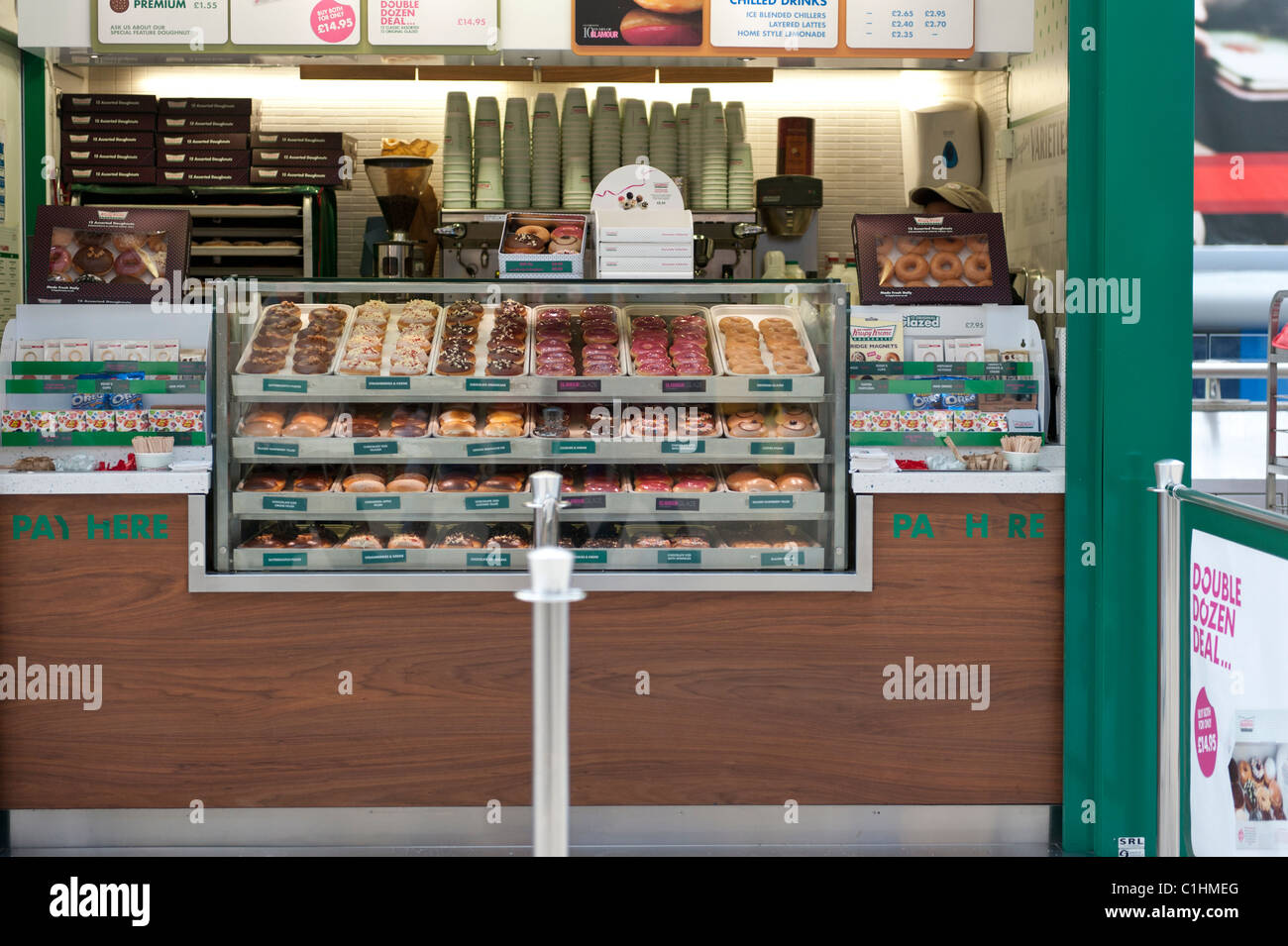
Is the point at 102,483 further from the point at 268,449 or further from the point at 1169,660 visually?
the point at 1169,660

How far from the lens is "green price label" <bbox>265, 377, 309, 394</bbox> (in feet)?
11.8

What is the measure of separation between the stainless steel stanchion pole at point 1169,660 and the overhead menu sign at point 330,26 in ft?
8.47

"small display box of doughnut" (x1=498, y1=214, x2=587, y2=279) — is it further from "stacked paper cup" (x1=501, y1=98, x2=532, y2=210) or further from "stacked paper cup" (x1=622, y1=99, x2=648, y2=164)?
"stacked paper cup" (x1=622, y1=99, x2=648, y2=164)

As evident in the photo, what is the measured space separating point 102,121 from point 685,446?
3996mm

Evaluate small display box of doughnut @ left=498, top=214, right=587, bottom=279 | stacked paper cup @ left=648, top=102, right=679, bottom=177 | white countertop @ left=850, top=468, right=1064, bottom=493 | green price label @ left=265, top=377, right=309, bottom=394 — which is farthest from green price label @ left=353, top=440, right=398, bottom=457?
stacked paper cup @ left=648, top=102, right=679, bottom=177

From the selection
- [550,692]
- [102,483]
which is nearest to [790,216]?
[102,483]

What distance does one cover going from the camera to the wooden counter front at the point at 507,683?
3617 mm

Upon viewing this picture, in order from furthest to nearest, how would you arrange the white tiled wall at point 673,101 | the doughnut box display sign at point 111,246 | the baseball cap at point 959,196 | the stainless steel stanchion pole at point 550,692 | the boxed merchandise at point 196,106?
the white tiled wall at point 673,101 → the boxed merchandise at point 196,106 → the baseball cap at point 959,196 → the doughnut box display sign at point 111,246 → the stainless steel stanchion pole at point 550,692

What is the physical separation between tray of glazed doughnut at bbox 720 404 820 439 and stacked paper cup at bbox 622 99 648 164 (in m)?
2.61

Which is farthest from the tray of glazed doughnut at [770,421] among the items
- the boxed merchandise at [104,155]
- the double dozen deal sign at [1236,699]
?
the boxed merchandise at [104,155]

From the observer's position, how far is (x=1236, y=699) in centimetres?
287

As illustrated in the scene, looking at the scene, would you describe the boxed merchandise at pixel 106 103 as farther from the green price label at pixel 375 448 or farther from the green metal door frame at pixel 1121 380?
the green metal door frame at pixel 1121 380

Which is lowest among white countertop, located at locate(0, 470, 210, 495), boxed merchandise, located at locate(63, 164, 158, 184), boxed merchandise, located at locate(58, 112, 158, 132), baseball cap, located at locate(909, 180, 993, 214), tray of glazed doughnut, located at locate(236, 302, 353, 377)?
white countertop, located at locate(0, 470, 210, 495)
